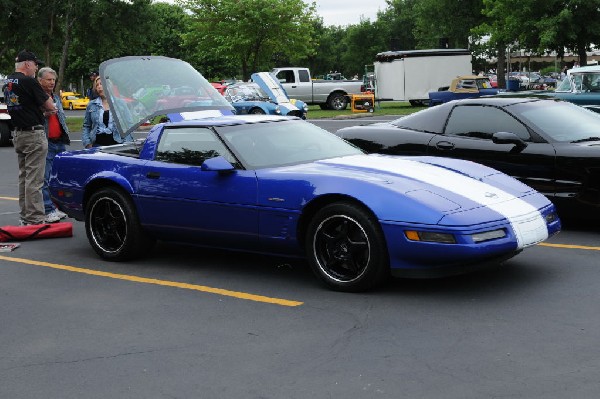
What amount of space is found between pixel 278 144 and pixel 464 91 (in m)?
26.7

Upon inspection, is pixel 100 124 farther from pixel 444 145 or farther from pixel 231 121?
pixel 444 145

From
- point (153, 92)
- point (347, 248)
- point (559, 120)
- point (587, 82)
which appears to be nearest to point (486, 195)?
point (347, 248)

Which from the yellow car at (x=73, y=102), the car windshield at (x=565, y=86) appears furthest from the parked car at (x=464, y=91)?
the yellow car at (x=73, y=102)

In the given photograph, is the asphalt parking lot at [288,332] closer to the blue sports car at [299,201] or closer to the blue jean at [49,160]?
the blue sports car at [299,201]

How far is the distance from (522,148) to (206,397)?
519 centimetres

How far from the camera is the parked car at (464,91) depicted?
31.9 meters

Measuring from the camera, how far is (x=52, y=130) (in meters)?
9.58

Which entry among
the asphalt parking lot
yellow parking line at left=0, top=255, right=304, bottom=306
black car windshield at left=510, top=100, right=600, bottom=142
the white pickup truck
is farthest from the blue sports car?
the white pickup truck

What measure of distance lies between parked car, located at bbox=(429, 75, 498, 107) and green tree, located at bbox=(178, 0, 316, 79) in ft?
60.4

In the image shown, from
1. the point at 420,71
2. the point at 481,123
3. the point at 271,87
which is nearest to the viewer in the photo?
the point at 481,123

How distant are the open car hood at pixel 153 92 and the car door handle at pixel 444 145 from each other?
86.9 inches

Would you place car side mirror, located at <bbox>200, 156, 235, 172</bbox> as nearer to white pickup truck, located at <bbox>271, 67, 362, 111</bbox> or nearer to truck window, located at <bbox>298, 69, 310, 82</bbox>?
white pickup truck, located at <bbox>271, 67, 362, 111</bbox>

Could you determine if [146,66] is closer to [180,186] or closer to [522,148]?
[180,186]

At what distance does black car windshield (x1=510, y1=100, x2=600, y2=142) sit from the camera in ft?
27.2
